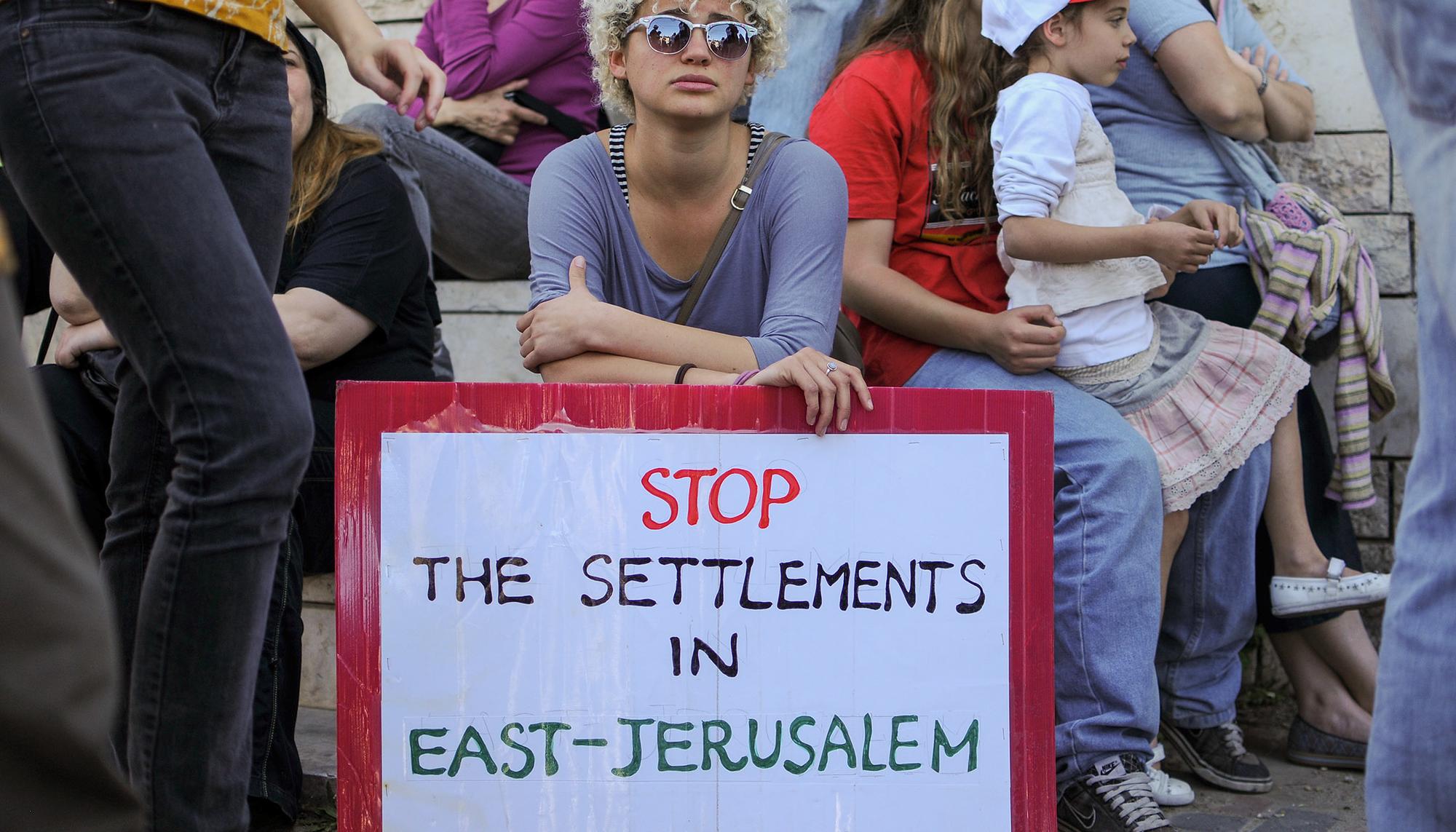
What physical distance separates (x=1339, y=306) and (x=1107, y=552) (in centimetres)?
100

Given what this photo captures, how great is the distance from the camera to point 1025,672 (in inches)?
88.8

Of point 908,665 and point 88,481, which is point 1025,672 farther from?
point 88,481

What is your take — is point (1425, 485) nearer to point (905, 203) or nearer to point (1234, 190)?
point (905, 203)

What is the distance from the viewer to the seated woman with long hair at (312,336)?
2.74 m

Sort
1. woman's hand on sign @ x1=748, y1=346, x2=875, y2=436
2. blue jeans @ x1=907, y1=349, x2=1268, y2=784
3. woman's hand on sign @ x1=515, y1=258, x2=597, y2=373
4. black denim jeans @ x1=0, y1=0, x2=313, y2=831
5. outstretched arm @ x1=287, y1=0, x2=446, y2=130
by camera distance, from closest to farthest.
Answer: black denim jeans @ x1=0, y1=0, x2=313, y2=831
woman's hand on sign @ x1=748, y1=346, x2=875, y2=436
outstretched arm @ x1=287, y1=0, x2=446, y2=130
woman's hand on sign @ x1=515, y1=258, x2=597, y2=373
blue jeans @ x1=907, y1=349, x2=1268, y2=784

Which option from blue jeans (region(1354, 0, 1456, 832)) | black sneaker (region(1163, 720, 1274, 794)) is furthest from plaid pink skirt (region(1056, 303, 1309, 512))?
blue jeans (region(1354, 0, 1456, 832))

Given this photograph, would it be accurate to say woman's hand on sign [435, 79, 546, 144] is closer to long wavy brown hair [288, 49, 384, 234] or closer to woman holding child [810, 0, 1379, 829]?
long wavy brown hair [288, 49, 384, 234]

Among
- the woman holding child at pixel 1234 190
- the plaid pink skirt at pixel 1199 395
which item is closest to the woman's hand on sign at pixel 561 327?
the plaid pink skirt at pixel 1199 395

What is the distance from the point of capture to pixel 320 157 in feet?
10.9

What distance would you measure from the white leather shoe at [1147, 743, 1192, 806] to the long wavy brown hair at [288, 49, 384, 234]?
7.00 feet

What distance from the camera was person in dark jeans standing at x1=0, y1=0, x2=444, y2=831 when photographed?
70.3 inches

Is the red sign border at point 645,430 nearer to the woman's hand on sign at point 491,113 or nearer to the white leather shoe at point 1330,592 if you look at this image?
the white leather shoe at point 1330,592

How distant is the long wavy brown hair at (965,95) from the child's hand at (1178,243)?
389 millimetres

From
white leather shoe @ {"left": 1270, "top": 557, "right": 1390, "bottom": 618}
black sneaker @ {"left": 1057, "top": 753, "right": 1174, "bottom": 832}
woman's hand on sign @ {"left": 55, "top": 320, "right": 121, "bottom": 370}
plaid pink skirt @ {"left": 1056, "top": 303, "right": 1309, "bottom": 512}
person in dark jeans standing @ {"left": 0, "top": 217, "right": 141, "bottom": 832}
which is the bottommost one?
black sneaker @ {"left": 1057, "top": 753, "right": 1174, "bottom": 832}
